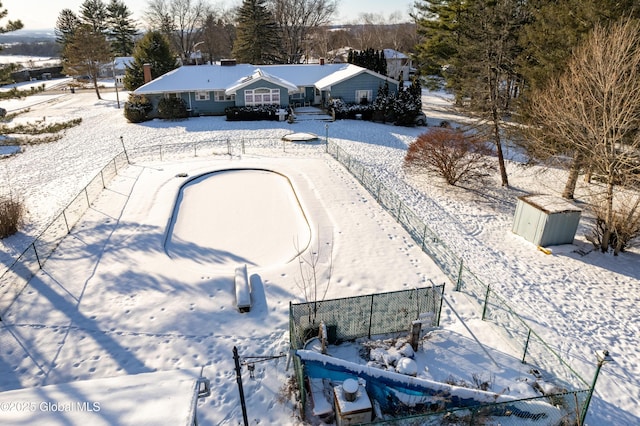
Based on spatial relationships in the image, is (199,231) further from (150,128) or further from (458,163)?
(150,128)

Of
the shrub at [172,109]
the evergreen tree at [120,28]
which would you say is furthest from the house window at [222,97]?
the evergreen tree at [120,28]

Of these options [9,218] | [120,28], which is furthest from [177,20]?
[9,218]

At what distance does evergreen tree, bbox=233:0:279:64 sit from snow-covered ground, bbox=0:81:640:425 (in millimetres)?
35210

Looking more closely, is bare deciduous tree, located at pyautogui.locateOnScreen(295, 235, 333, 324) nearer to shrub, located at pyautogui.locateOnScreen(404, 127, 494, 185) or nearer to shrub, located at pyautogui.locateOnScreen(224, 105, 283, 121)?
shrub, located at pyautogui.locateOnScreen(404, 127, 494, 185)

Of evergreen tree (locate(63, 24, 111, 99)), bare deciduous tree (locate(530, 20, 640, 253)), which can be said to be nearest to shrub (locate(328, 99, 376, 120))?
bare deciduous tree (locate(530, 20, 640, 253))

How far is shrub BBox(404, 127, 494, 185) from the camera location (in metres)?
22.1

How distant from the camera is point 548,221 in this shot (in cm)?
1556

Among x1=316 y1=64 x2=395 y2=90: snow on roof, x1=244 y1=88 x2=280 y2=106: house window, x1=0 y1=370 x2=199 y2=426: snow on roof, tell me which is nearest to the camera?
x1=0 y1=370 x2=199 y2=426: snow on roof

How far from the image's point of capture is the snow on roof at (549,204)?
15.6 metres

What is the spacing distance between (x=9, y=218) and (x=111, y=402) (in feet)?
45.6

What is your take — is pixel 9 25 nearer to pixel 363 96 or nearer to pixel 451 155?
pixel 451 155

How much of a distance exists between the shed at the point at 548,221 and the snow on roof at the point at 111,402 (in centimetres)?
1386

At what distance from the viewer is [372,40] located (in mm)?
92938

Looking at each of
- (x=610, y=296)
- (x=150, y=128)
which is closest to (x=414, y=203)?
(x=610, y=296)
